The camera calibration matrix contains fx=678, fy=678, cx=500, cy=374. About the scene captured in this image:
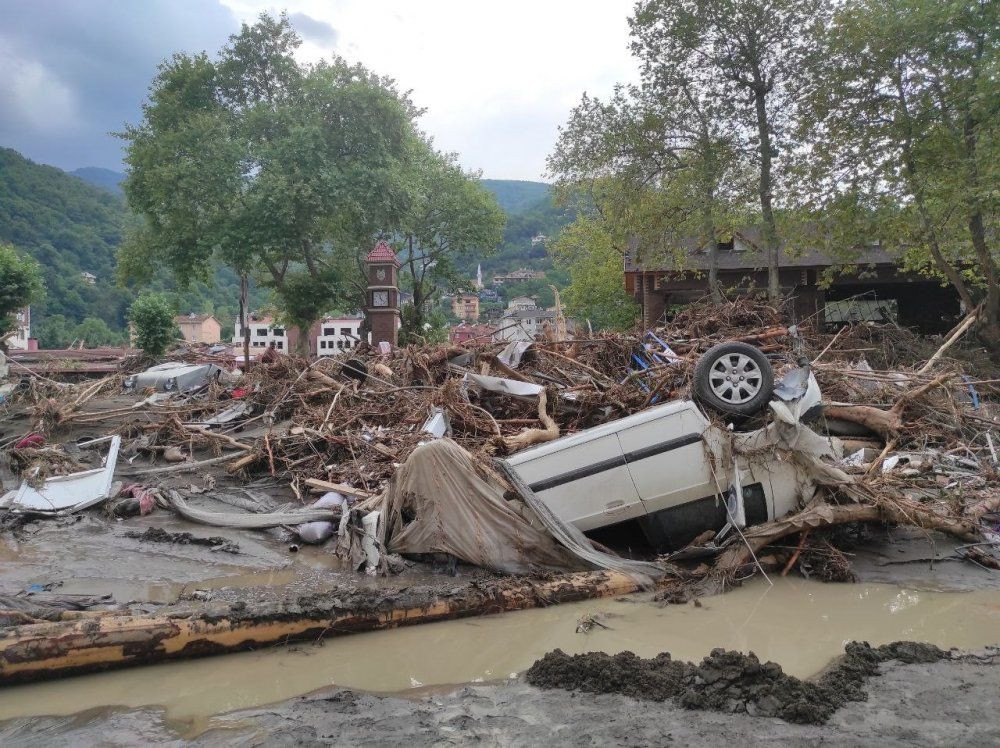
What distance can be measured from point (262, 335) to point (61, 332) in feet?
87.6

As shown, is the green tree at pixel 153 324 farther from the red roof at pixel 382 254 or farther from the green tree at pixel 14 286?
the red roof at pixel 382 254

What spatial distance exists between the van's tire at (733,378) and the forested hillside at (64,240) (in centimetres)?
9570

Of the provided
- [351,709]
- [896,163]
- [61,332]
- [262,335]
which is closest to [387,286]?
[896,163]

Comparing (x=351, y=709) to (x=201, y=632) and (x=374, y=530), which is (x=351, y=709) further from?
(x=374, y=530)

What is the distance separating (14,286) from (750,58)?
31460 mm

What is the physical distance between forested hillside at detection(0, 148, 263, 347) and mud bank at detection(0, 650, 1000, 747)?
318 ft

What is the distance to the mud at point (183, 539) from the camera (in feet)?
24.0

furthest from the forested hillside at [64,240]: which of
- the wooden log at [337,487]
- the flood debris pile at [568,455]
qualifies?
the wooden log at [337,487]

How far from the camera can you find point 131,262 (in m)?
30.6

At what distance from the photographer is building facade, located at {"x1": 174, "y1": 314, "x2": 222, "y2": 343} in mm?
102119

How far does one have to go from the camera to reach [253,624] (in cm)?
457

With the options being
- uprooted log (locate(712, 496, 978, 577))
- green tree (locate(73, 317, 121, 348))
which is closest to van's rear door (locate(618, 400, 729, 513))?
uprooted log (locate(712, 496, 978, 577))

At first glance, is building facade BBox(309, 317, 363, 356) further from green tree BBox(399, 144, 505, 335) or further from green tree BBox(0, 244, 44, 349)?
green tree BBox(0, 244, 44, 349)

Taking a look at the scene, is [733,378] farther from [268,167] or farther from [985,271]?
[268,167]
